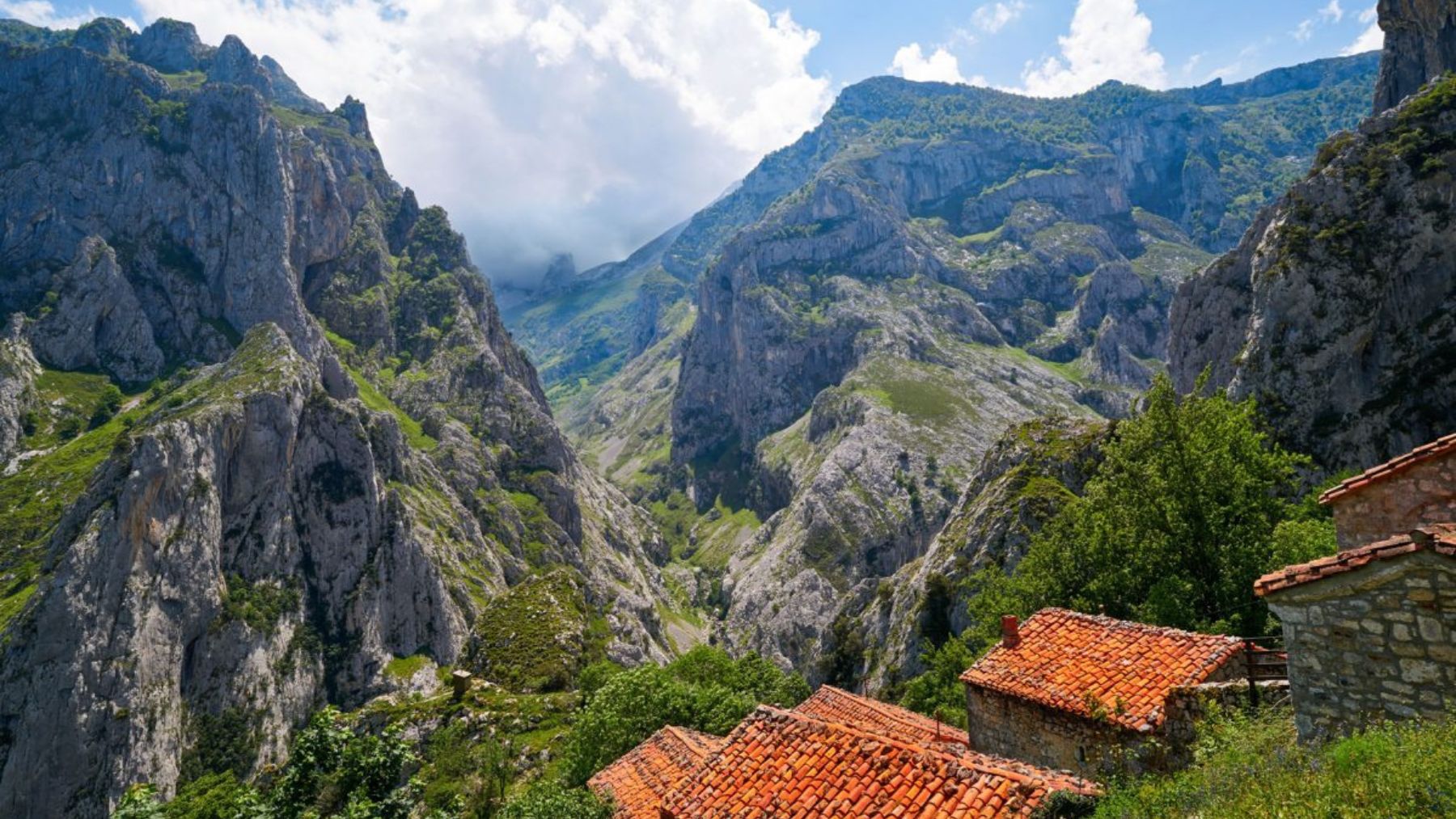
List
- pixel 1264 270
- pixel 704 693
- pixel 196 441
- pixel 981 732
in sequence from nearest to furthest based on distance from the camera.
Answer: pixel 981 732 → pixel 704 693 → pixel 1264 270 → pixel 196 441

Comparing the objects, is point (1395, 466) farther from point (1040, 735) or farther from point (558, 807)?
point (558, 807)

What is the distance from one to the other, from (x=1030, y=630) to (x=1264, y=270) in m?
66.6

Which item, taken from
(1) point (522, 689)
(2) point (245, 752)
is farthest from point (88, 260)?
(1) point (522, 689)

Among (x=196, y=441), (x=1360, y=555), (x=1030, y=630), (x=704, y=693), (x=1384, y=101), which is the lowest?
(x=704, y=693)

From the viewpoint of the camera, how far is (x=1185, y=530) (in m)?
27.0

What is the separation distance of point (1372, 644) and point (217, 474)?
435ft

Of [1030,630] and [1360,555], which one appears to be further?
[1030,630]

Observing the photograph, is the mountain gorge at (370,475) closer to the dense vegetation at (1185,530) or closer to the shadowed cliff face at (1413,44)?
the shadowed cliff face at (1413,44)

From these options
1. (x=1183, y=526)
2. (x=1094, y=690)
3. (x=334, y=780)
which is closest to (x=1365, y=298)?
(x=1183, y=526)

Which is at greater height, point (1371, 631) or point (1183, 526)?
point (1371, 631)

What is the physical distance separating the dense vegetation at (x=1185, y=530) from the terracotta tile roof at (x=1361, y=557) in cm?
1432

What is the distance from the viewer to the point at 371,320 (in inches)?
7648

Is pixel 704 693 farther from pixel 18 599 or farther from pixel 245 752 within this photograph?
pixel 18 599

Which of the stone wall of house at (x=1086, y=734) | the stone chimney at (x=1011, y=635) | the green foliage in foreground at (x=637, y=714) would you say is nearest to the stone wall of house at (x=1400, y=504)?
the stone wall of house at (x=1086, y=734)
